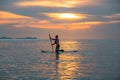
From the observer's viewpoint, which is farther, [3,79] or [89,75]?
[89,75]

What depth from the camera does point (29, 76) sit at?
19891 millimetres

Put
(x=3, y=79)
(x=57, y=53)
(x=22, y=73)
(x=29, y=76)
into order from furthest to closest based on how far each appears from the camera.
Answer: (x=57, y=53) → (x=22, y=73) → (x=29, y=76) → (x=3, y=79)

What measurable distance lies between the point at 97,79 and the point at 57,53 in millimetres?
21352

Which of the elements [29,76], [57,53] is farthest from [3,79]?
[57,53]

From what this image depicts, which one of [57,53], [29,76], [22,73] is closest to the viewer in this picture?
[29,76]

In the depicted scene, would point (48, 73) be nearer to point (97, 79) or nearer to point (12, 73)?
point (12, 73)

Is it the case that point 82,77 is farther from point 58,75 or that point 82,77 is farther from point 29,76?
point 29,76

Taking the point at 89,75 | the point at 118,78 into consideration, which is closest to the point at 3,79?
the point at 89,75

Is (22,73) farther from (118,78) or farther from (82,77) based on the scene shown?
(118,78)

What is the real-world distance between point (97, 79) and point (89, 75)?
161 cm

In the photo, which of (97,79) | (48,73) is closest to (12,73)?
(48,73)

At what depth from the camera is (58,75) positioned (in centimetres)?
2045

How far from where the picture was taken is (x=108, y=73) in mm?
21703

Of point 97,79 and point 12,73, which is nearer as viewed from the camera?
point 97,79
